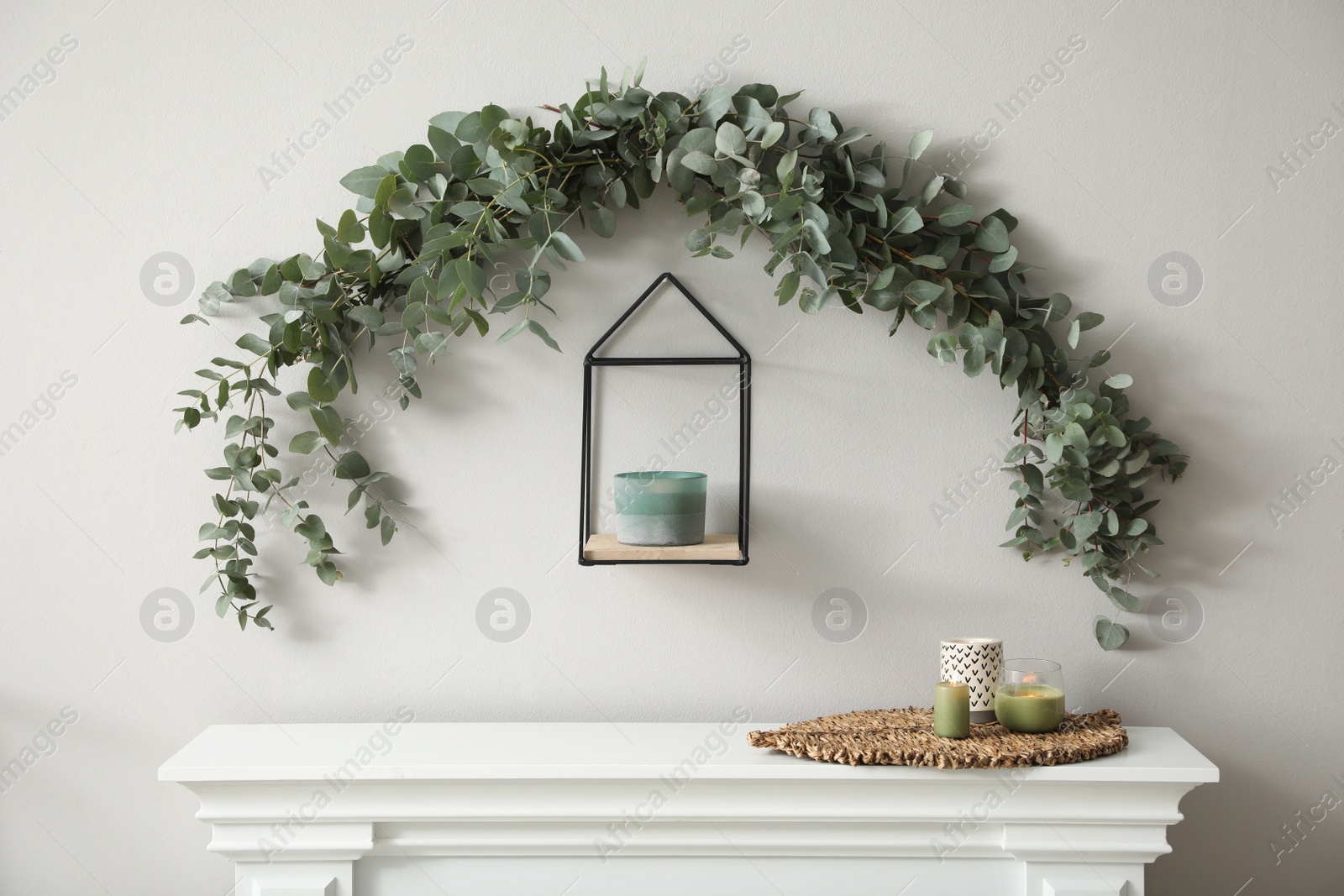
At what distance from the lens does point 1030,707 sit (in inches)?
48.8

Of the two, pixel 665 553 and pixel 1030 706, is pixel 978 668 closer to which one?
pixel 1030 706

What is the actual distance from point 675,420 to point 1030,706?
0.63 m

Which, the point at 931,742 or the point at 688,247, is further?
the point at 688,247

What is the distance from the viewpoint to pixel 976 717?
4.20 feet

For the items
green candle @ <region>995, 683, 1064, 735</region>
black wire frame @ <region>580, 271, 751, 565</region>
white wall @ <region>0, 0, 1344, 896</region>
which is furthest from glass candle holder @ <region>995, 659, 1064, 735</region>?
black wire frame @ <region>580, 271, 751, 565</region>

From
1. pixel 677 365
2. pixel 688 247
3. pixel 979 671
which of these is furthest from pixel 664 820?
pixel 688 247

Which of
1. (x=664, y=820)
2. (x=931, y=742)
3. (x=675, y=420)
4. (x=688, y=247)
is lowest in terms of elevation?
(x=664, y=820)

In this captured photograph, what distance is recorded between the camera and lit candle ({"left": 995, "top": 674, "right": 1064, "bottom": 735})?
4.06 ft

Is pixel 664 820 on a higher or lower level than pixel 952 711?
lower

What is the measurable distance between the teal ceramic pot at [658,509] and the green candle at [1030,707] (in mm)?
476

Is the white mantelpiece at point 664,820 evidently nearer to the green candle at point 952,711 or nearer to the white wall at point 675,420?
the green candle at point 952,711

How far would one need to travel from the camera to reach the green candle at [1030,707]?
1.24 meters

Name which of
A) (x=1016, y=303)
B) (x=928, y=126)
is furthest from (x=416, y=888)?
(x=928, y=126)

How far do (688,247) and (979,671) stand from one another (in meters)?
0.71
